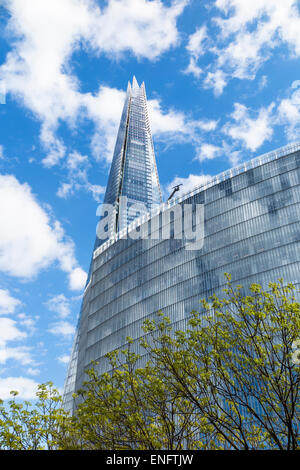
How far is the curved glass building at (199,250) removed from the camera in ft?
227

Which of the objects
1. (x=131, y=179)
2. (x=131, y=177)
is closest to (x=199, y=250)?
(x=131, y=179)

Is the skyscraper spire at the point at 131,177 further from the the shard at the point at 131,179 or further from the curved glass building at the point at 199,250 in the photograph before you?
the curved glass building at the point at 199,250

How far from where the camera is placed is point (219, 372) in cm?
1733

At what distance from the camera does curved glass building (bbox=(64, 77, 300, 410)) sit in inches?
2721

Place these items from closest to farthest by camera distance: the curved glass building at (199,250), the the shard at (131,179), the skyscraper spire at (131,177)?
the curved glass building at (199,250), the the shard at (131,179), the skyscraper spire at (131,177)

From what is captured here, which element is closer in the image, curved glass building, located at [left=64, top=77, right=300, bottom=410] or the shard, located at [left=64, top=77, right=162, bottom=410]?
curved glass building, located at [left=64, top=77, right=300, bottom=410]

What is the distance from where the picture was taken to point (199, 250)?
7869cm

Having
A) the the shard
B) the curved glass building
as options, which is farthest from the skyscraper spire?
the curved glass building

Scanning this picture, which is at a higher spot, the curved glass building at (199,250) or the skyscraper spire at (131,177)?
the skyscraper spire at (131,177)

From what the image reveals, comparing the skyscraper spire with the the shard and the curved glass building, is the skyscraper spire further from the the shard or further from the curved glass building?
the curved glass building

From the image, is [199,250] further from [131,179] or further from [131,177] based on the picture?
[131,177]

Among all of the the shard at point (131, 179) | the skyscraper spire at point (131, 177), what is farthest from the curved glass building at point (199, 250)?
the skyscraper spire at point (131, 177)

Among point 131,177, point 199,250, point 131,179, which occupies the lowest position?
point 199,250
